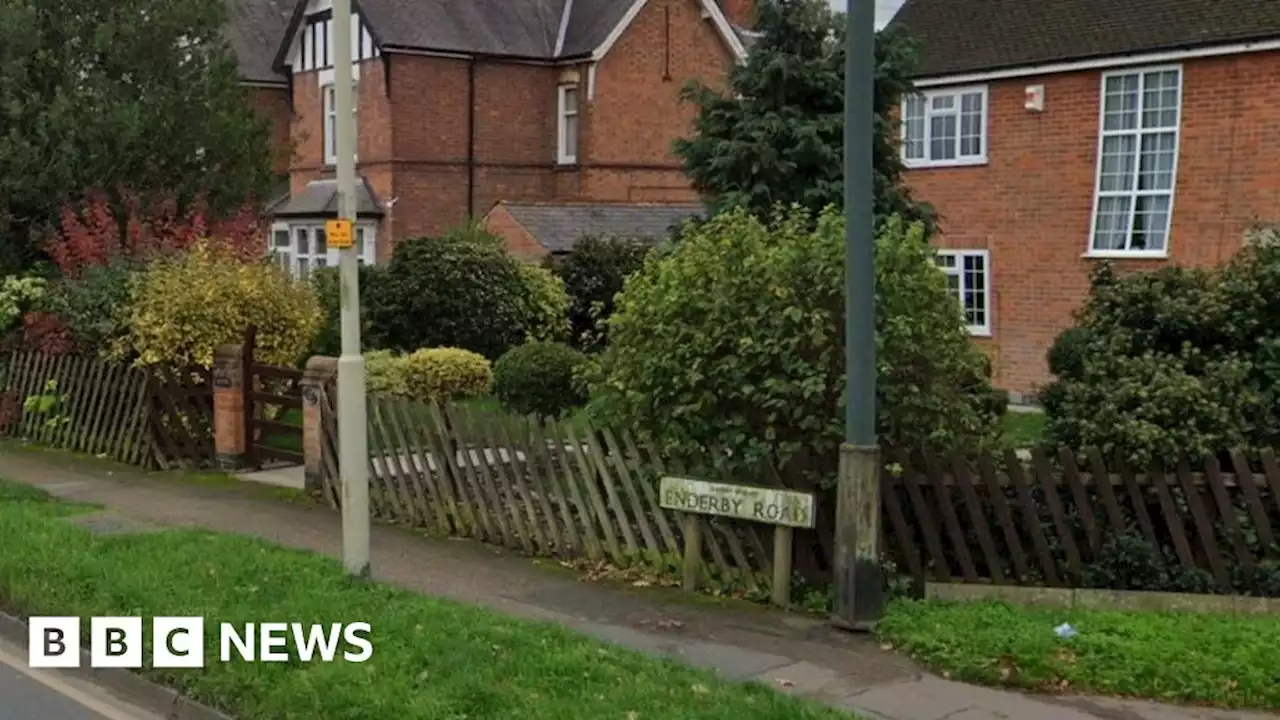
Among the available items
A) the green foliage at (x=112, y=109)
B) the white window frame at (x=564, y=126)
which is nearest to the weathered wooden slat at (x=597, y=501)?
the green foliage at (x=112, y=109)

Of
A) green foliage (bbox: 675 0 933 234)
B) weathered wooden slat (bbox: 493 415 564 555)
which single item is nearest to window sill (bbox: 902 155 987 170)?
green foliage (bbox: 675 0 933 234)

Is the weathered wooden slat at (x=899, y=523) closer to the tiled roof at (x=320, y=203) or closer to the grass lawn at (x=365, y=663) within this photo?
the grass lawn at (x=365, y=663)

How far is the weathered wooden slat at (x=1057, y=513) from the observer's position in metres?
8.61

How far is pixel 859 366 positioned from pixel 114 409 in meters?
10.5

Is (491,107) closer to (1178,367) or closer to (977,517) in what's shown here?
(1178,367)

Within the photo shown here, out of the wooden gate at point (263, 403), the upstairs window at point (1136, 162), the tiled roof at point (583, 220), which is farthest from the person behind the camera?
the tiled roof at point (583, 220)

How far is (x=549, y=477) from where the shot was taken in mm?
10250

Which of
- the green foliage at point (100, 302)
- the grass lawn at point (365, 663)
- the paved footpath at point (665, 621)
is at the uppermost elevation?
the green foliage at point (100, 302)

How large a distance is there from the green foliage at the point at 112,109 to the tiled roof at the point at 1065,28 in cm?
1001

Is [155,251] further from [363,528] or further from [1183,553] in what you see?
[1183,553]

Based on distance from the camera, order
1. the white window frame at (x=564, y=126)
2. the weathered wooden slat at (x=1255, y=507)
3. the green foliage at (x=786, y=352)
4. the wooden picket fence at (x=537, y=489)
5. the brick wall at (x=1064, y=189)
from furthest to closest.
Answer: the white window frame at (x=564, y=126), the brick wall at (x=1064, y=189), the wooden picket fence at (x=537, y=489), the green foliage at (x=786, y=352), the weathered wooden slat at (x=1255, y=507)

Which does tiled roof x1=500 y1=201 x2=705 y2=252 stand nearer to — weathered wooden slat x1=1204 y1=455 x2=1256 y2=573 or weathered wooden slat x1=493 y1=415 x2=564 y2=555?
weathered wooden slat x1=493 y1=415 x2=564 y2=555

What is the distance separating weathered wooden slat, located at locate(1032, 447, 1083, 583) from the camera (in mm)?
8609

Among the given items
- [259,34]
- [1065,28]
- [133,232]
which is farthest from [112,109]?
[259,34]
